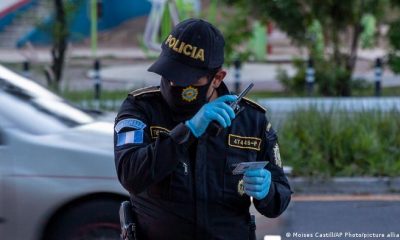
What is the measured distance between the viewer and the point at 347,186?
25.7ft

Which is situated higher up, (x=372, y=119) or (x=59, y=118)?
(x=59, y=118)

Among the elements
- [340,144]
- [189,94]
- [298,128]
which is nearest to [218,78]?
[189,94]

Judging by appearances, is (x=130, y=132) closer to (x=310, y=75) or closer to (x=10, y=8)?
(x=310, y=75)

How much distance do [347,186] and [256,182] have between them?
18.0 ft

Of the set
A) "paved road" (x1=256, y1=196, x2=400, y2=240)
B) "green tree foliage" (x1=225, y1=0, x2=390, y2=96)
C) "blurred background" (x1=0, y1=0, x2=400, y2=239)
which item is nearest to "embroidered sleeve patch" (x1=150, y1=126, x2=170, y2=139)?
"blurred background" (x1=0, y1=0, x2=400, y2=239)

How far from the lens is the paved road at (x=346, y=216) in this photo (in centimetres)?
637

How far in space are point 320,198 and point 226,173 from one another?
5.20 metres

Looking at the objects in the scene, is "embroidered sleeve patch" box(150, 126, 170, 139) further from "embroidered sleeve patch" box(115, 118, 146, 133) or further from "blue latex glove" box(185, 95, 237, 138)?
"blue latex glove" box(185, 95, 237, 138)

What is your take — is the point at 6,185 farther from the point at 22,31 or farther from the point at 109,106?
the point at 22,31

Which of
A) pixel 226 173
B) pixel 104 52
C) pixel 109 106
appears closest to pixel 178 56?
pixel 226 173

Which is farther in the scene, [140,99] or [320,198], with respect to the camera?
[320,198]

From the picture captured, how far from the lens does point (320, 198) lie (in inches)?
302

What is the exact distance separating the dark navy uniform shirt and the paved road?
9.96 ft

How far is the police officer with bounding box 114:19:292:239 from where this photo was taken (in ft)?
8.25
